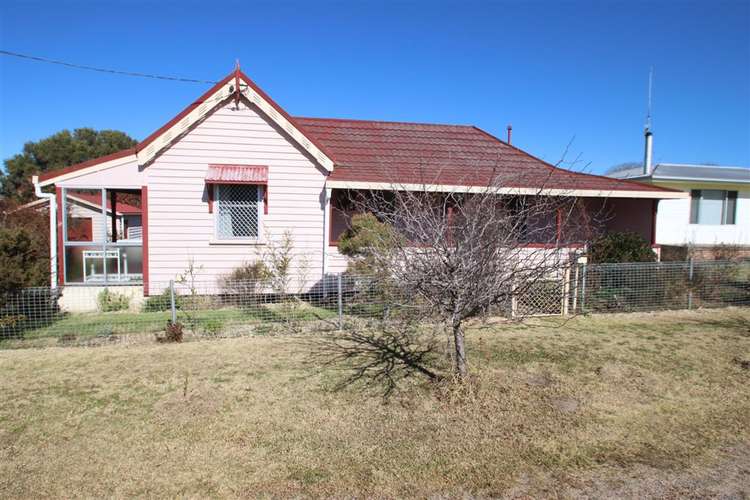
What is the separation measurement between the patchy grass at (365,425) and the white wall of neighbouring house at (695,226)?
11789mm

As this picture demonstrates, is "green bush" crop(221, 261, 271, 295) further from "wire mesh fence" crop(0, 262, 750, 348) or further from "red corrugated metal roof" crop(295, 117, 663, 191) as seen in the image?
"red corrugated metal roof" crop(295, 117, 663, 191)

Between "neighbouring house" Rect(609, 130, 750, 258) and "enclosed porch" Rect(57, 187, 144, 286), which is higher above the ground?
"neighbouring house" Rect(609, 130, 750, 258)

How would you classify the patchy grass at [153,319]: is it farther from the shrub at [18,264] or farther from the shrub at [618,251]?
the shrub at [618,251]

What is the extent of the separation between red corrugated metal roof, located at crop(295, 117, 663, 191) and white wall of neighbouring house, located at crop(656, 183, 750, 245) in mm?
5320

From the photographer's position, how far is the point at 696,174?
18.0 meters

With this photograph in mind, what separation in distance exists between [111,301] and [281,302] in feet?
12.0

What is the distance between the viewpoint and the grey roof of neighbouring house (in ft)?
56.7

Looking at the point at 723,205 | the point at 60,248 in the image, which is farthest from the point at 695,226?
the point at 60,248

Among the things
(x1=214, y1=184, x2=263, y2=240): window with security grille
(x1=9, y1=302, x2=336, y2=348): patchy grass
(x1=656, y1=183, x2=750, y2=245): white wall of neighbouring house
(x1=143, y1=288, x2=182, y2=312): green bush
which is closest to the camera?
(x1=9, y1=302, x2=336, y2=348): patchy grass

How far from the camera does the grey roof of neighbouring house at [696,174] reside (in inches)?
680

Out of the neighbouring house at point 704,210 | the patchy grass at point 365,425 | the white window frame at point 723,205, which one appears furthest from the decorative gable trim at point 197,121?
the white window frame at point 723,205

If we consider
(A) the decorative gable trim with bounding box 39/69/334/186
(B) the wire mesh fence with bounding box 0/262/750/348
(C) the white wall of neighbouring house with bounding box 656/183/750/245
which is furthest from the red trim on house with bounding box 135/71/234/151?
(C) the white wall of neighbouring house with bounding box 656/183/750/245

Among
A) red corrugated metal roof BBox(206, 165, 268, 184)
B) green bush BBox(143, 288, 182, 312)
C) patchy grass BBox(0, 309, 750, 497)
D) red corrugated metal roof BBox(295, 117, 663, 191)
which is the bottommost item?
patchy grass BBox(0, 309, 750, 497)

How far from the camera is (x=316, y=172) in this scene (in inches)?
429
